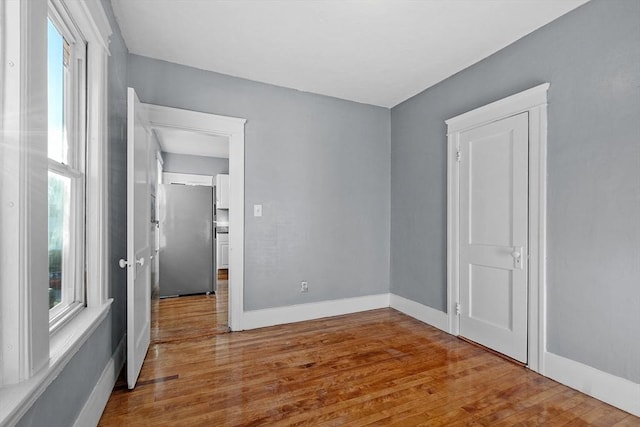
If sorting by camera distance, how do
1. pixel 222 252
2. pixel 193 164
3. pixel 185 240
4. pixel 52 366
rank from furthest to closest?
pixel 222 252 < pixel 193 164 < pixel 185 240 < pixel 52 366

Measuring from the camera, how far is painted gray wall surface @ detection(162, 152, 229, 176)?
663cm

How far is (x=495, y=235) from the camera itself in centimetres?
279

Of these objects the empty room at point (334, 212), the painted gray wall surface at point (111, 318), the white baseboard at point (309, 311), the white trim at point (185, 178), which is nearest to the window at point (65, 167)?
the empty room at point (334, 212)

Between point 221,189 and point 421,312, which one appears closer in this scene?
point 421,312

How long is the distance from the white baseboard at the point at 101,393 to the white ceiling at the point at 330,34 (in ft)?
8.11

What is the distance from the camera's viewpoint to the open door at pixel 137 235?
83.6 inches

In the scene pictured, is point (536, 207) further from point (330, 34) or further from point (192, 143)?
point (192, 143)

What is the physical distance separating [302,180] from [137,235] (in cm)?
184

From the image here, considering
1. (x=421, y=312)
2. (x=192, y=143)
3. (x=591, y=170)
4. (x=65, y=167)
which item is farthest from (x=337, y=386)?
(x=192, y=143)

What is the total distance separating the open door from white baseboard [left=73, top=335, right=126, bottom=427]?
A: 0.12 meters

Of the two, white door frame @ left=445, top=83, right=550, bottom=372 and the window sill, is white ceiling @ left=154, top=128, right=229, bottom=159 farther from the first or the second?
white door frame @ left=445, top=83, right=550, bottom=372

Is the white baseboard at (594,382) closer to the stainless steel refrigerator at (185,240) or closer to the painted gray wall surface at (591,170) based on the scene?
the painted gray wall surface at (591,170)

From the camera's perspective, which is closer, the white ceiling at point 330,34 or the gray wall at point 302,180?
the white ceiling at point 330,34

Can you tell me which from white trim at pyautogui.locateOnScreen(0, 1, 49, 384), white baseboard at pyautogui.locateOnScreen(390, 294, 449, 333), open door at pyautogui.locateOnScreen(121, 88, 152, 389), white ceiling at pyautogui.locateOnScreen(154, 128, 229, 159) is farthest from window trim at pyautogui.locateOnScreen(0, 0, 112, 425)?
white ceiling at pyautogui.locateOnScreen(154, 128, 229, 159)
